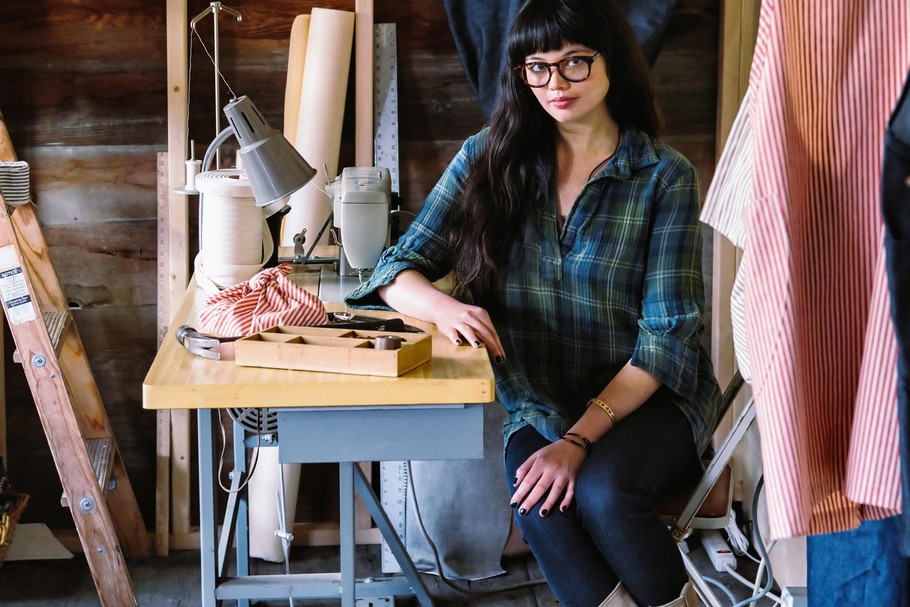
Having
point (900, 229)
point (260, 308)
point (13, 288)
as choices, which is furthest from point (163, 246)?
point (900, 229)

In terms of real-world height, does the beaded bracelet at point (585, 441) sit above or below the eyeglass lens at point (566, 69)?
below

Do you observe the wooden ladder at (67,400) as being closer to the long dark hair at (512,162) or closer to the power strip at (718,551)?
the long dark hair at (512,162)

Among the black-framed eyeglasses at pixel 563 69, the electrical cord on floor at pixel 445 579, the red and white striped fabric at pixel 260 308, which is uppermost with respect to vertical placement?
the black-framed eyeglasses at pixel 563 69

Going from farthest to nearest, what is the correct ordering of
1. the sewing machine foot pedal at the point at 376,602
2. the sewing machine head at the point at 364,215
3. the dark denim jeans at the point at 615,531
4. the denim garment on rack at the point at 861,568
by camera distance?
the sewing machine foot pedal at the point at 376,602
the sewing machine head at the point at 364,215
the dark denim jeans at the point at 615,531
the denim garment on rack at the point at 861,568

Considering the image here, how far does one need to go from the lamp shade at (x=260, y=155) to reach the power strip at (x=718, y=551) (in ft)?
5.69

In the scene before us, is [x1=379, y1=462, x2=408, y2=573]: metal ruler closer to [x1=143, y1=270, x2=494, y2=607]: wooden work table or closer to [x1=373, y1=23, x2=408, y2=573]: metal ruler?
[x1=373, y1=23, x2=408, y2=573]: metal ruler

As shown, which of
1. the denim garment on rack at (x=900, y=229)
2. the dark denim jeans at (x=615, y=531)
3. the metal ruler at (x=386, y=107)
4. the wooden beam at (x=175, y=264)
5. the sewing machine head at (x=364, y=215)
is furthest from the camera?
the metal ruler at (x=386, y=107)

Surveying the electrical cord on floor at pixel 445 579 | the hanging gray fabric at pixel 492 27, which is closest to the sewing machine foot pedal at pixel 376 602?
the electrical cord on floor at pixel 445 579

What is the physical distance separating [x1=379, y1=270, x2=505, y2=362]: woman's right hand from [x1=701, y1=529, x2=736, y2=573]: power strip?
132 centimetres

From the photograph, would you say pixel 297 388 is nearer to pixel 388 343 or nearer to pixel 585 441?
pixel 388 343

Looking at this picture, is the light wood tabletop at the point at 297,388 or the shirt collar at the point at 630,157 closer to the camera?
the light wood tabletop at the point at 297,388

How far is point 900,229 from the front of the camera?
739mm

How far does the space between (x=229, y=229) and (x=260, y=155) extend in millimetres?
357

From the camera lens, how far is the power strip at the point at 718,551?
287 cm
